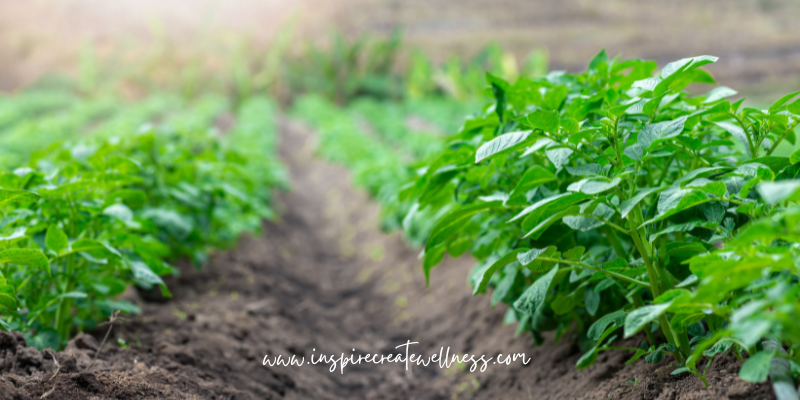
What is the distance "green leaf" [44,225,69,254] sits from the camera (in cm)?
146

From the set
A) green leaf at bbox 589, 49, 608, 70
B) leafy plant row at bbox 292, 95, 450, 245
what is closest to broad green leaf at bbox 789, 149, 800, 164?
green leaf at bbox 589, 49, 608, 70

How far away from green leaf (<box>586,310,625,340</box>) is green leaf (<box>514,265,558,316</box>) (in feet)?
0.46

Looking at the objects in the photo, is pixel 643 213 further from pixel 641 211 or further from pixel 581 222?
pixel 581 222

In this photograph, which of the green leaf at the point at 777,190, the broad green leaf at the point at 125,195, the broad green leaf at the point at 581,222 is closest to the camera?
the green leaf at the point at 777,190

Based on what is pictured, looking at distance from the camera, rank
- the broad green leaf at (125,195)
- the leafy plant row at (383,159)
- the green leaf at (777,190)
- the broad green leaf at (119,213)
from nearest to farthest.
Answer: the green leaf at (777,190), the broad green leaf at (119,213), the broad green leaf at (125,195), the leafy plant row at (383,159)

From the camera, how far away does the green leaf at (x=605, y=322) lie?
49.9 inches

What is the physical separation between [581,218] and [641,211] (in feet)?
0.53

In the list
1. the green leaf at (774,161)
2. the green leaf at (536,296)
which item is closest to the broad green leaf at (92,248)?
the green leaf at (536,296)

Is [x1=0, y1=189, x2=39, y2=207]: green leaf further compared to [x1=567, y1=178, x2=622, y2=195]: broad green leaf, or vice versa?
[x1=0, y1=189, x2=39, y2=207]: green leaf

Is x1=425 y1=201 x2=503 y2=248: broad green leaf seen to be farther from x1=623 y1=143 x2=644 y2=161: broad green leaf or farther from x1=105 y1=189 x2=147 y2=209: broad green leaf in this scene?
x1=105 y1=189 x2=147 y2=209: broad green leaf

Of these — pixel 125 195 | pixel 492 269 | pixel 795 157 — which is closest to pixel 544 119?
pixel 492 269

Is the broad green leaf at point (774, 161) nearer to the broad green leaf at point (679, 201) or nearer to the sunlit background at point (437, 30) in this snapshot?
the broad green leaf at point (679, 201)

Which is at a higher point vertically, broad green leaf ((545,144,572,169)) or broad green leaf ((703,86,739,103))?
broad green leaf ((703,86,739,103))

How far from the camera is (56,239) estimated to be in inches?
58.4
